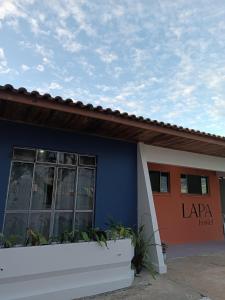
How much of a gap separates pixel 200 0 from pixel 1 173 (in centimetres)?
648

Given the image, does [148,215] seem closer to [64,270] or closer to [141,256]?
[141,256]

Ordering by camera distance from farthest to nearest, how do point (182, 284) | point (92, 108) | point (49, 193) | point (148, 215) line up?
point (148, 215) → point (49, 193) → point (182, 284) → point (92, 108)

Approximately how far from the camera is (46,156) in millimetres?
5297

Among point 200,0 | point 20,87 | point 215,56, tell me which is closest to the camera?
point 20,87

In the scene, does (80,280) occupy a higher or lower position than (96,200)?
lower

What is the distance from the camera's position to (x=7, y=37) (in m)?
6.82

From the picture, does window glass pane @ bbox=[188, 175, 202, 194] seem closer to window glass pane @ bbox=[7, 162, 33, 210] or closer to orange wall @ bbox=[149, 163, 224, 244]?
orange wall @ bbox=[149, 163, 224, 244]

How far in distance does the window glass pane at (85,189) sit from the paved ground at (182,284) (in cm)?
182

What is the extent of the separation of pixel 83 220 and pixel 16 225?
1.38m

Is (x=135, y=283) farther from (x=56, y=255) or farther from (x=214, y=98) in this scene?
(x=214, y=98)

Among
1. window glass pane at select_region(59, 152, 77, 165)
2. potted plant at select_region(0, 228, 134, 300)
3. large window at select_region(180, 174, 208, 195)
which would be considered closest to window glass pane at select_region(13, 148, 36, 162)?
window glass pane at select_region(59, 152, 77, 165)

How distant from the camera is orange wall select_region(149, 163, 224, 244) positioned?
8289mm

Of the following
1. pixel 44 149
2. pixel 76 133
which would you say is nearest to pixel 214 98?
pixel 76 133

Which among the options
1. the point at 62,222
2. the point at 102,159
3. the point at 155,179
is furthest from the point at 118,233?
the point at 155,179
